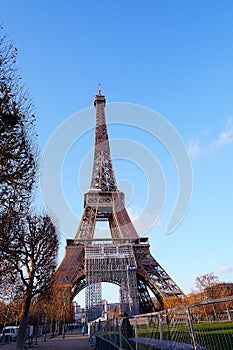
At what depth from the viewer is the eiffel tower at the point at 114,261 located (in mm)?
38281

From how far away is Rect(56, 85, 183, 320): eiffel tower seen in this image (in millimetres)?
38281

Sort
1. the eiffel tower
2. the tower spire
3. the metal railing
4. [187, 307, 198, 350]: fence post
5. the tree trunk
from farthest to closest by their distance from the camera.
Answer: the tower spire → the eiffel tower → the tree trunk → [187, 307, 198, 350]: fence post → the metal railing

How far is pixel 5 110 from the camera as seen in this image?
8102mm

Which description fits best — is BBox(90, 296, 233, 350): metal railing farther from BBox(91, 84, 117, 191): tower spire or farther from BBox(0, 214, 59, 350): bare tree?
BBox(91, 84, 117, 191): tower spire

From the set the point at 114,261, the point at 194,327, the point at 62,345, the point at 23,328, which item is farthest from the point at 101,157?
the point at 194,327

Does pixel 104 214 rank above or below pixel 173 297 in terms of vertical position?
above

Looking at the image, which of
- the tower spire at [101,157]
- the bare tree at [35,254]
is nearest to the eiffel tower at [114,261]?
the tower spire at [101,157]

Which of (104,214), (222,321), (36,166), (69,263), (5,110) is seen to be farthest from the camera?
(104,214)

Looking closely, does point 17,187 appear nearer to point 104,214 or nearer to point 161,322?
point 161,322

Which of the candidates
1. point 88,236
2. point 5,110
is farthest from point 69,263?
point 5,110

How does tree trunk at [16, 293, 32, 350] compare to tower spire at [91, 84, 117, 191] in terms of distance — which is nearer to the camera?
tree trunk at [16, 293, 32, 350]

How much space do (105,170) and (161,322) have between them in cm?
4481

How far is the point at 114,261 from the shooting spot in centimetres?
4091

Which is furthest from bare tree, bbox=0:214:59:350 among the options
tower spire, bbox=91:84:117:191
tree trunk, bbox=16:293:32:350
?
tower spire, bbox=91:84:117:191
